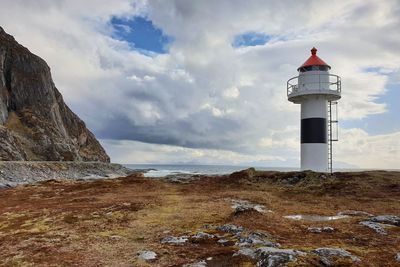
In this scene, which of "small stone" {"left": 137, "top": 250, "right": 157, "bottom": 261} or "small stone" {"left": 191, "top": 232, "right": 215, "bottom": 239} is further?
"small stone" {"left": 191, "top": 232, "right": 215, "bottom": 239}

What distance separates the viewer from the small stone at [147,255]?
26.7 ft

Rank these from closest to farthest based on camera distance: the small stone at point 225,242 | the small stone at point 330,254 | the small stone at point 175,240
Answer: the small stone at point 330,254
the small stone at point 225,242
the small stone at point 175,240

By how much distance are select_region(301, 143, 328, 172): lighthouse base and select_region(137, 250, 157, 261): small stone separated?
18876mm

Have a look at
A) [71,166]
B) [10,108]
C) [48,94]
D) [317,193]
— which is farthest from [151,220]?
[48,94]

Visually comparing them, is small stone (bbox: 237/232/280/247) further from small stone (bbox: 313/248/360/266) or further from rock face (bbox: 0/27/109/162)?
rock face (bbox: 0/27/109/162)

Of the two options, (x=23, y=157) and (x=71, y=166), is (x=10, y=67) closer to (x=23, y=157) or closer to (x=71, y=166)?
(x=23, y=157)

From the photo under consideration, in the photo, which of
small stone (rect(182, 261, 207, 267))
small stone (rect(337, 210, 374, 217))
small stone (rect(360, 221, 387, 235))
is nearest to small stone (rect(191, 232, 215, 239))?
small stone (rect(182, 261, 207, 267))

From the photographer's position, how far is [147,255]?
27.4ft

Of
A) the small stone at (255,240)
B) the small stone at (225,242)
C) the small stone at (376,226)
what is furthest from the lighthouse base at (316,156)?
the small stone at (225,242)

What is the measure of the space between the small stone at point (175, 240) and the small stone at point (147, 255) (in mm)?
852

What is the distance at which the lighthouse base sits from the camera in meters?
25.0

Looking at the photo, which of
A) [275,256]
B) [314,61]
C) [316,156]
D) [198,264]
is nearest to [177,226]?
[198,264]

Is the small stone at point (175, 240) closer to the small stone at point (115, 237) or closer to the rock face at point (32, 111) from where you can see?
the small stone at point (115, 237)

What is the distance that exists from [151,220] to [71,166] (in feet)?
138
